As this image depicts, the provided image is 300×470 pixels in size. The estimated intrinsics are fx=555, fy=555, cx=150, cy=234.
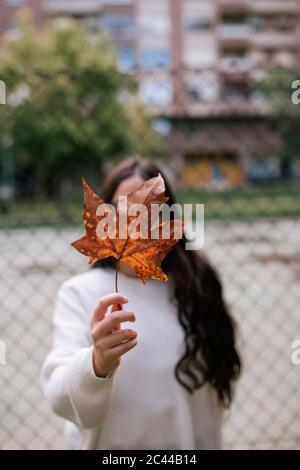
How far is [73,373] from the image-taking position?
0.89m

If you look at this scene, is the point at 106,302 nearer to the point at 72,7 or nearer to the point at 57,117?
the point at 57,117

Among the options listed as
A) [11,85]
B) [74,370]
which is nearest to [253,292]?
[11,85]

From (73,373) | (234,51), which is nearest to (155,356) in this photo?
(73,373)

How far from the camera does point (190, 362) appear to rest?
1.18 m

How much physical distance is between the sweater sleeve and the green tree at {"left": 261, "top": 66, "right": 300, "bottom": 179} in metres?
1.62

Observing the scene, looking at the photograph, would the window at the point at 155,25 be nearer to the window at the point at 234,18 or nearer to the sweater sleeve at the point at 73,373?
the window at the point at 234,18

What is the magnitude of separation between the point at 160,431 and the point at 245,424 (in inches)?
66.3

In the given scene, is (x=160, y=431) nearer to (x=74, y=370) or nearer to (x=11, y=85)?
(x=74, y=370)

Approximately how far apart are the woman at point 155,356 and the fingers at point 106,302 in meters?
0.24

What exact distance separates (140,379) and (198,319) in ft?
0.65

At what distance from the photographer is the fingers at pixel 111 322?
664 mm
